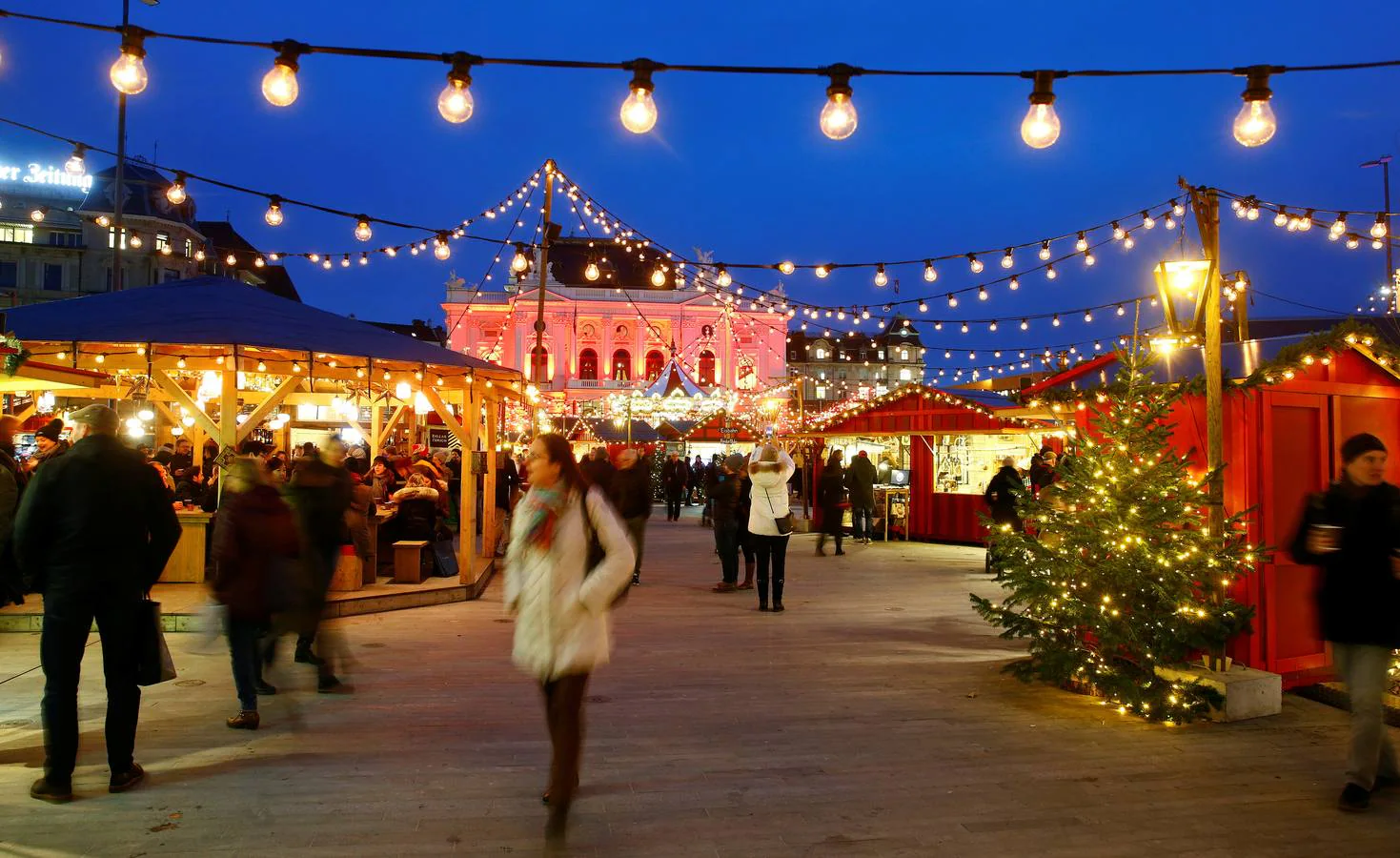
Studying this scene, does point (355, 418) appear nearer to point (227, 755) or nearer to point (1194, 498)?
point (227, 755)

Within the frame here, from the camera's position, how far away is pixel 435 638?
306 inches

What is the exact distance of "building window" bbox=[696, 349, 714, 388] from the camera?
58.4 m

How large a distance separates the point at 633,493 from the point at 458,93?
418cm

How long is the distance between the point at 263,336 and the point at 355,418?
9.10m

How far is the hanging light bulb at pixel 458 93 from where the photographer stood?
6039 mm

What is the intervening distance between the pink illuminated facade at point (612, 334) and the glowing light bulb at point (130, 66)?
4716cm

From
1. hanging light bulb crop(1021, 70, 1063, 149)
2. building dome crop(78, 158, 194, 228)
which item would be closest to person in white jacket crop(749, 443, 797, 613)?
hanging light bulb crop(1021, 70, 1063, 149)

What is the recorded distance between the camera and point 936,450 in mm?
18047

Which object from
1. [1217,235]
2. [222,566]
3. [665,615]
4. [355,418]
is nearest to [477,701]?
[222,566]

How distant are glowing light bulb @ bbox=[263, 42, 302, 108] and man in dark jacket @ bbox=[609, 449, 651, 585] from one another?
4434 mm

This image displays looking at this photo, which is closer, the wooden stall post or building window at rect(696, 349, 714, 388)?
the wooden stall post

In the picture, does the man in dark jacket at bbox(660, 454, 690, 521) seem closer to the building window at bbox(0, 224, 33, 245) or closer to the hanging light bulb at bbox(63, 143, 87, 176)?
the hanging light bulb at bbox(63, 143, 87, 176)

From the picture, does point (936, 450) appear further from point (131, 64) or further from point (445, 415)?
point (131, 64)

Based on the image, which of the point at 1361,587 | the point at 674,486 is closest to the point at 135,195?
the point at 674,486
